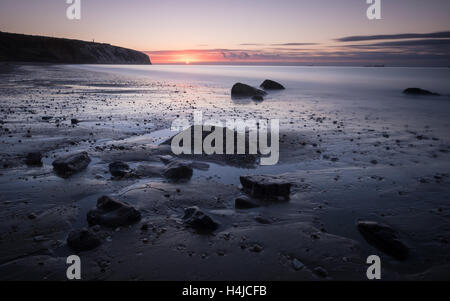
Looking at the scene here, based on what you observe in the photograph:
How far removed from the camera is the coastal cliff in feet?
390

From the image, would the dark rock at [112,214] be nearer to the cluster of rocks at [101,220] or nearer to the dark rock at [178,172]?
the cluster of rocks at [101,220]

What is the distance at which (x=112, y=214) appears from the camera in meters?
5.85

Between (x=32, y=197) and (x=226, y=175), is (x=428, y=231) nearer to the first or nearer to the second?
(x=226, y=175)

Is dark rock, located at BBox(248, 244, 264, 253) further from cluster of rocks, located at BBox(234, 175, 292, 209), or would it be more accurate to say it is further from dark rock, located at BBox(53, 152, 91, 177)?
dark rock, located at BBox(53, 152, 91, 177)

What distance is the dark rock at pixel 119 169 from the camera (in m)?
8.44

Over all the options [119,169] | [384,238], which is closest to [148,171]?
[119,169]

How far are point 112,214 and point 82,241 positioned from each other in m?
0.92

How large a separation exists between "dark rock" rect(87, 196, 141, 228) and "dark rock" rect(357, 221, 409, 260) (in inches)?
194

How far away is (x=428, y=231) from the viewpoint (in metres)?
5.75

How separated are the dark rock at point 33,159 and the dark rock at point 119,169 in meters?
2.55

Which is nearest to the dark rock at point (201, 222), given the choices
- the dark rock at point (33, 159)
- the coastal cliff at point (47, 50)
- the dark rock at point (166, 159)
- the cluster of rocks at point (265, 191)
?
the cluster of rocks at point (265, 191)

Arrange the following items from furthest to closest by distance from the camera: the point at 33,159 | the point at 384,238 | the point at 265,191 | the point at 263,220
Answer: the point at 33,159
the point at 265,191
the point at 263,220
the point at 384,238

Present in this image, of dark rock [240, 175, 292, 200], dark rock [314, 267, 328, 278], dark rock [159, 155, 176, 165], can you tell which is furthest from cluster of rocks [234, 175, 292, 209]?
dark rock [159, 155, 176, 165]

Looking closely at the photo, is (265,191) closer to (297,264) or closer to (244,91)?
(297,264)
